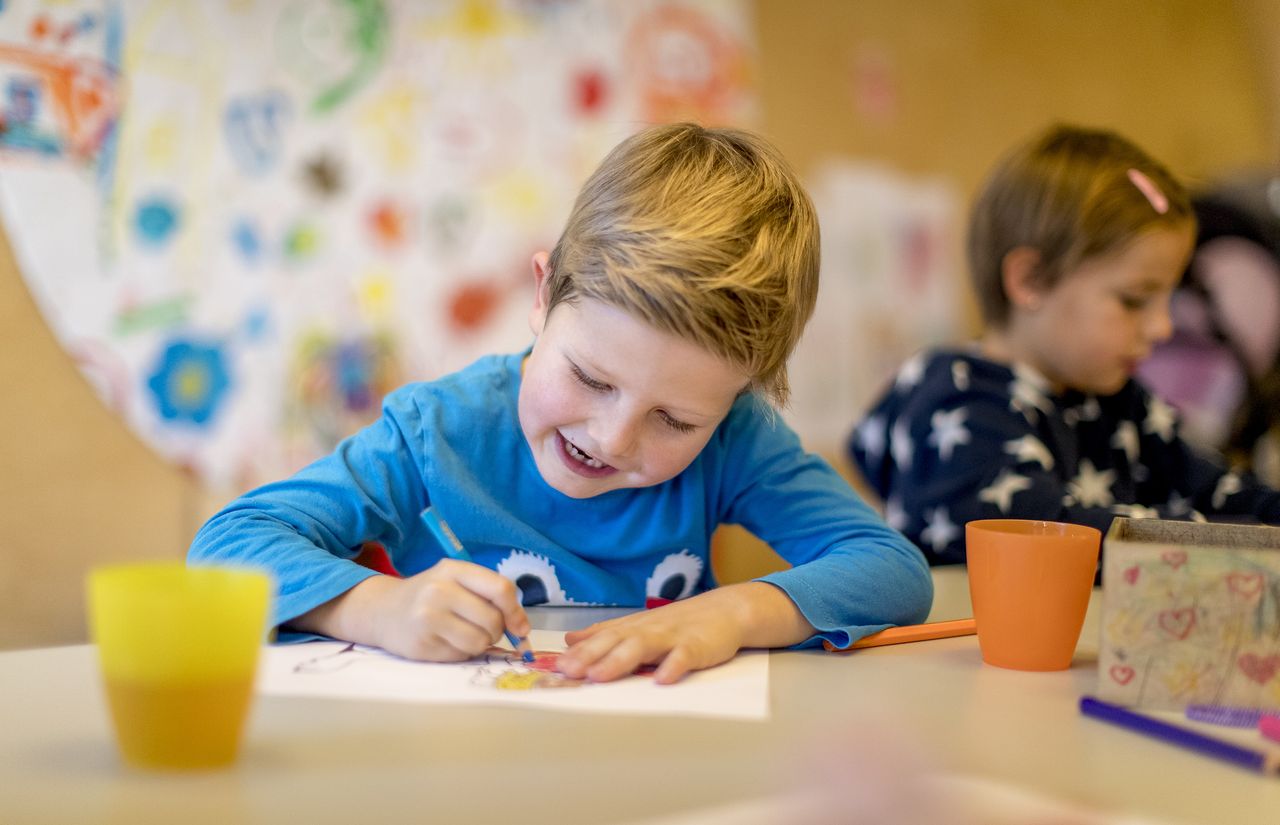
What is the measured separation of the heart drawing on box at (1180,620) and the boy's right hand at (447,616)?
0.36 m

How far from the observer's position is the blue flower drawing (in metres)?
1.63

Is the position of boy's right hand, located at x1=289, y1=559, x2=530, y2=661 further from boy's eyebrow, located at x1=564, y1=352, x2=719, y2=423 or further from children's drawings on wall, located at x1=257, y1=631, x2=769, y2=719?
boy's eyebrow, located at x1=564, y1=352, x2=719, y2=423

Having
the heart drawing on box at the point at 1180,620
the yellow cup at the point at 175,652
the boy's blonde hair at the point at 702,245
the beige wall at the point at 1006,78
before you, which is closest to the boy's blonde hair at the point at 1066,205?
the beige wall at the point at 1006,78

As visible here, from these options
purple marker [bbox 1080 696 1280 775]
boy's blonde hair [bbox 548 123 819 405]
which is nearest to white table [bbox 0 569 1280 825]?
purple marker [bbox 1080 696 1280 775]

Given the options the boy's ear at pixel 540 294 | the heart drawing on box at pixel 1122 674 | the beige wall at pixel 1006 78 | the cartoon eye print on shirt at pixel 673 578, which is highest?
the beige wall at pixel 1006 78

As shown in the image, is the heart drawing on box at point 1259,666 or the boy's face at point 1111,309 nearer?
the heart drawing on box at point 1259,666

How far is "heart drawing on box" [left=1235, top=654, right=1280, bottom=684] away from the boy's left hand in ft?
0.87

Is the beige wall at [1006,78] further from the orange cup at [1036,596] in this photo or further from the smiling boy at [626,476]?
the orange cup at [1036,596]

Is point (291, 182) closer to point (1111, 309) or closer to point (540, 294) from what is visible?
point (540, 294)

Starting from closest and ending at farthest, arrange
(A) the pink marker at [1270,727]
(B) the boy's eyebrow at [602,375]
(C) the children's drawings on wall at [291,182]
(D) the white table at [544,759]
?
(D) the white table at [544,759], (A) the pink marker at [1270,727], (B) the boy's eyebrow at [602,375], (C) the children's drawings on wall at [291,182]

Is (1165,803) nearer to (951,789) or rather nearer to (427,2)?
(951,789)

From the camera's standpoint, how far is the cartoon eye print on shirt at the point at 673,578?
1018 mm

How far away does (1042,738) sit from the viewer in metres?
0.58

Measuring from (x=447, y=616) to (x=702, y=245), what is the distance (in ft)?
0.96
